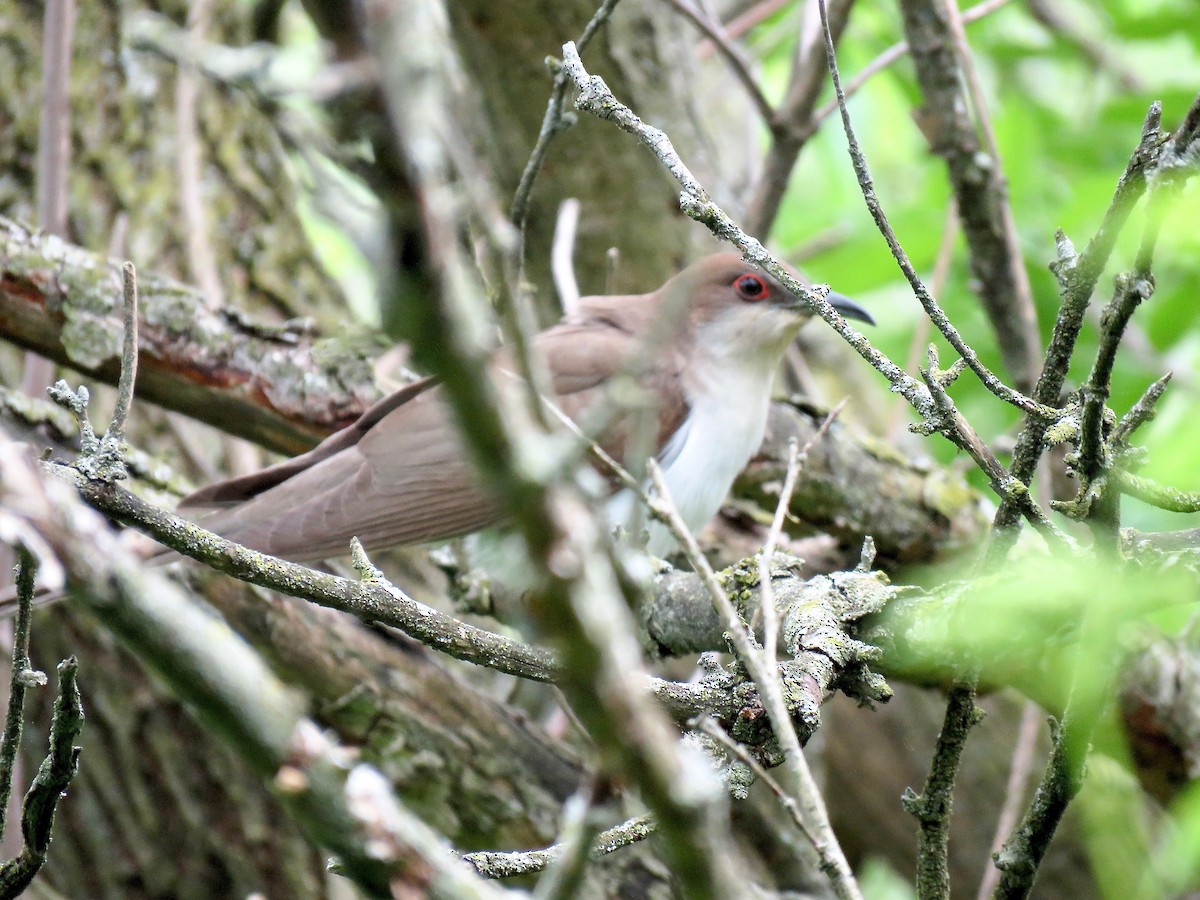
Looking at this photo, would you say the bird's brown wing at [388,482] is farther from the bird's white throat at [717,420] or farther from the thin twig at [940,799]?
the thin twig at [940,799]

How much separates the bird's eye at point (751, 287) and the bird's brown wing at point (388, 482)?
1.65ft

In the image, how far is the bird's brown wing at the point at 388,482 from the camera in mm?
2867

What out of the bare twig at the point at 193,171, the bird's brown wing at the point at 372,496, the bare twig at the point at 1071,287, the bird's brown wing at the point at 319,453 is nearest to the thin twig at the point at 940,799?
the bare twig at the point at 1071,287

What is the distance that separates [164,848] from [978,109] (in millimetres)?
3113

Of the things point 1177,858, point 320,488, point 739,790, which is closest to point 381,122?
point 739,790

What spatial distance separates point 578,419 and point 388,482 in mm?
640

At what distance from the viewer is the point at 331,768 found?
826 mm

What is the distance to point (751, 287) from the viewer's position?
12.5 ft

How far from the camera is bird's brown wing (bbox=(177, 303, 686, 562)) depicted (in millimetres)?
2867

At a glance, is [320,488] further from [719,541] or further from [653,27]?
[653,27]

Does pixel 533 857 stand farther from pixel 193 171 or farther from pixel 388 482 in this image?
pixel 193 171

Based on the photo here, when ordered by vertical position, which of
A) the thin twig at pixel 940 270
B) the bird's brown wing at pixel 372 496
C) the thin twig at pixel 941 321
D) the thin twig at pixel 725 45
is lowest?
the bird's brown wing at pixel 372 496

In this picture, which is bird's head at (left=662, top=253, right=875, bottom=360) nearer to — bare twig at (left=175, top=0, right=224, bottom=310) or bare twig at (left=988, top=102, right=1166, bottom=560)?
bare twig at (left=175, top=0, right=224, bottom=310)

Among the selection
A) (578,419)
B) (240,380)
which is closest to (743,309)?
(578,419)
